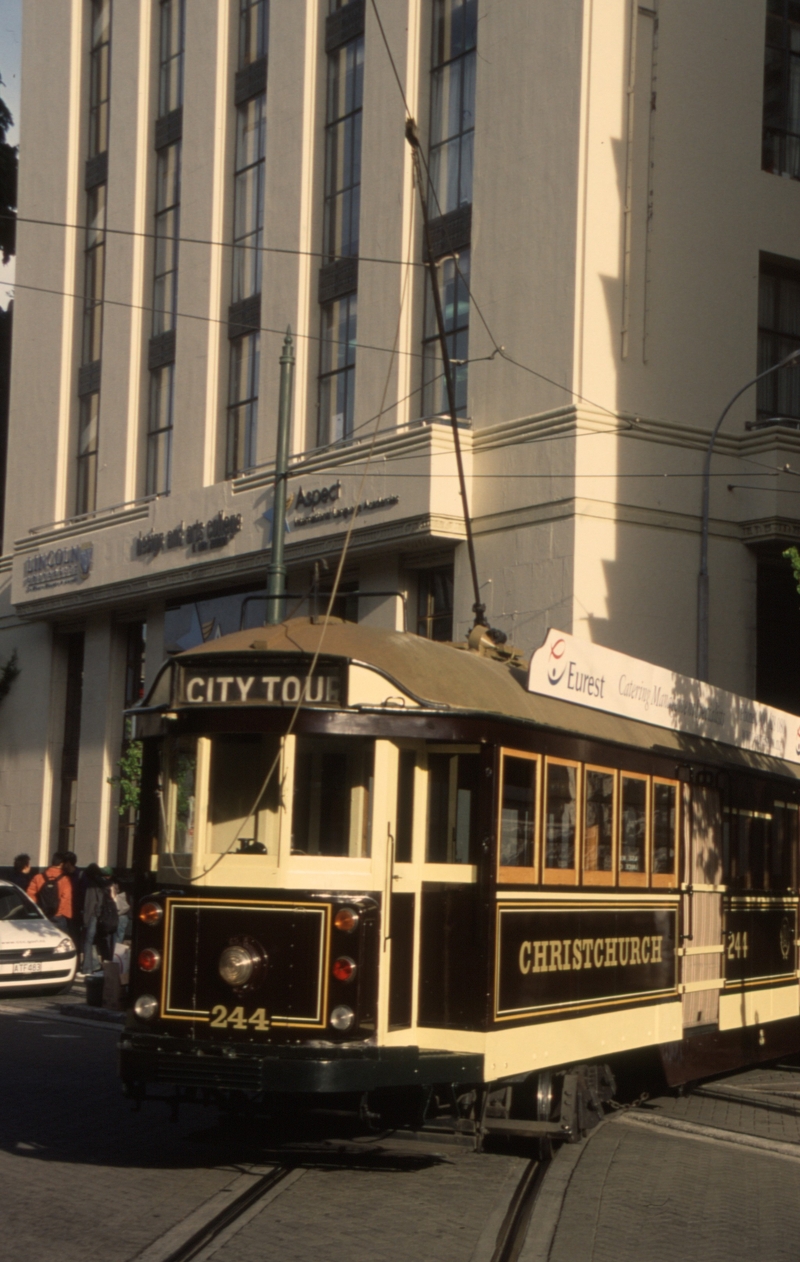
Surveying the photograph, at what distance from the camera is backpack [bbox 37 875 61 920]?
25250 mm

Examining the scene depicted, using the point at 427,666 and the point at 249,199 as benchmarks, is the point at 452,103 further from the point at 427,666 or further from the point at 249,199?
the point at 427,666

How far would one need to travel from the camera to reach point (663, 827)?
1177 cm

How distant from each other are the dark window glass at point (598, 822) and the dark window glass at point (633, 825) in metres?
0.20

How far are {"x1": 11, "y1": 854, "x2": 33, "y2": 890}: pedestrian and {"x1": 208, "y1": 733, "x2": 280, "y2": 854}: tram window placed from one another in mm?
16316

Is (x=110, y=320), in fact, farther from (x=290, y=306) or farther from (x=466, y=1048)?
(x=466, y=1048)

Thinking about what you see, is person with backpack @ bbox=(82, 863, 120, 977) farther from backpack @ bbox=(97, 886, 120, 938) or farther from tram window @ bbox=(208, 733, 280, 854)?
tram window @ bbox=(208, 733, 280, 854)

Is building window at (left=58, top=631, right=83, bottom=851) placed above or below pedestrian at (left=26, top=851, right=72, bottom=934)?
above

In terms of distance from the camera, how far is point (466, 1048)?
368 inches

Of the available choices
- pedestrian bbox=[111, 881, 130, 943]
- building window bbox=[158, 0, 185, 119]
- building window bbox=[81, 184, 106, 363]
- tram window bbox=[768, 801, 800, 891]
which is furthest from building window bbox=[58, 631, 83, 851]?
tram window bbox=[768, 801, 800, 891]

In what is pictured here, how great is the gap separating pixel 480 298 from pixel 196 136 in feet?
32.2

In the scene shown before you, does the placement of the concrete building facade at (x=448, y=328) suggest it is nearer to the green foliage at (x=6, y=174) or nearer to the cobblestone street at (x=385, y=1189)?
the green foliage at (x=6, y=174)

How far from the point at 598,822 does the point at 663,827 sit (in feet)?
3.68

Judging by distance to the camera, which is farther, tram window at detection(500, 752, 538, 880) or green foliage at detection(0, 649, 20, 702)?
green foliage at detection(0, 649, 20, 702)

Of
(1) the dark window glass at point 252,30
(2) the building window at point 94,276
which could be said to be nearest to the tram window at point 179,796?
(1) the dark window glass at point 252,30
